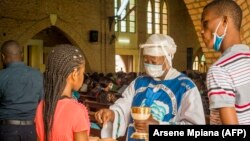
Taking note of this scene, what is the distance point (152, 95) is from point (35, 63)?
58.2ft

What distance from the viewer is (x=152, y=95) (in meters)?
2.99

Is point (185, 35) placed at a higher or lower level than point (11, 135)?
higher

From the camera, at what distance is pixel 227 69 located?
191cm

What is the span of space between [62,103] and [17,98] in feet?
6.86

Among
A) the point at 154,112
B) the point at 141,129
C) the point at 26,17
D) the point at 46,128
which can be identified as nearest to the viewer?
the point at 46,128

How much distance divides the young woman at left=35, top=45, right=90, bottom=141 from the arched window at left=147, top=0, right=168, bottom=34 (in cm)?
2408

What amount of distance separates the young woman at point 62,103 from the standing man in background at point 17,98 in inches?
75.0

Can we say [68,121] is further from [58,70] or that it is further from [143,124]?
[143,124]

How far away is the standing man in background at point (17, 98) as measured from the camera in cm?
415

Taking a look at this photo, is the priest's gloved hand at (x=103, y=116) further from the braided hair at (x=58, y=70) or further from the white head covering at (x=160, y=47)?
the braided hair at (x=58, y=70)

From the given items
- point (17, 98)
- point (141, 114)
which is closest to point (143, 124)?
point (141, 114)

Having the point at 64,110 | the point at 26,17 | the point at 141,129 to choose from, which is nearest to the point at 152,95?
the point at 141,129

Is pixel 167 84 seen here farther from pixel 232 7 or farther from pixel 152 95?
pixel 232 7

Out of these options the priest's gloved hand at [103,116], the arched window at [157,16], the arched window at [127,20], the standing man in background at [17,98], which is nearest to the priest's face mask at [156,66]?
the priest's gloved hand at [103,116]
